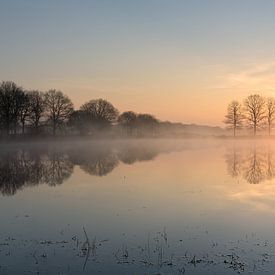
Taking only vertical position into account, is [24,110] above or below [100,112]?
below

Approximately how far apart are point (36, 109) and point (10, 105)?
11738 millimetres

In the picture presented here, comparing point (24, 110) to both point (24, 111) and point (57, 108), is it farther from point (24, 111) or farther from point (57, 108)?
point (57, 108)

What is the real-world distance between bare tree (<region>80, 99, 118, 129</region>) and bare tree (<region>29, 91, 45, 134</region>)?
A: 882 inches

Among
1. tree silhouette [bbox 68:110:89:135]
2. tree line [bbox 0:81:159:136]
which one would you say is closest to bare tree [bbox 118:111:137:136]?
tree line [bbox 0:81:159:136]

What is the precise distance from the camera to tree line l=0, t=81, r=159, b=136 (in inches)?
3009

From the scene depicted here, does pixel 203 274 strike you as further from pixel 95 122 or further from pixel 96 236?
pixel 95 122

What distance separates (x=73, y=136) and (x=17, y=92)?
2078cm

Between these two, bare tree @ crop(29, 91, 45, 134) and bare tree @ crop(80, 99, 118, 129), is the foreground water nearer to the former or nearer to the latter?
bare tree @ crop(29, 91, 45, 134)

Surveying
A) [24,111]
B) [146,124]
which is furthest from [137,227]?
[146,124]

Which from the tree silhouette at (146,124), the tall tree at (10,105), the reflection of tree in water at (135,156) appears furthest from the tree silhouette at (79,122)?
the reflection of tree in water at (135,156)

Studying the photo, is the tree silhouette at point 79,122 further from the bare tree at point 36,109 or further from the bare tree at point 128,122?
the bare tree at point 128,122

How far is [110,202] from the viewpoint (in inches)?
702

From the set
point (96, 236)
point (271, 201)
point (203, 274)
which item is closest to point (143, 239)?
point (96, 236)

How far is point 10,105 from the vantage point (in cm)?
7556
